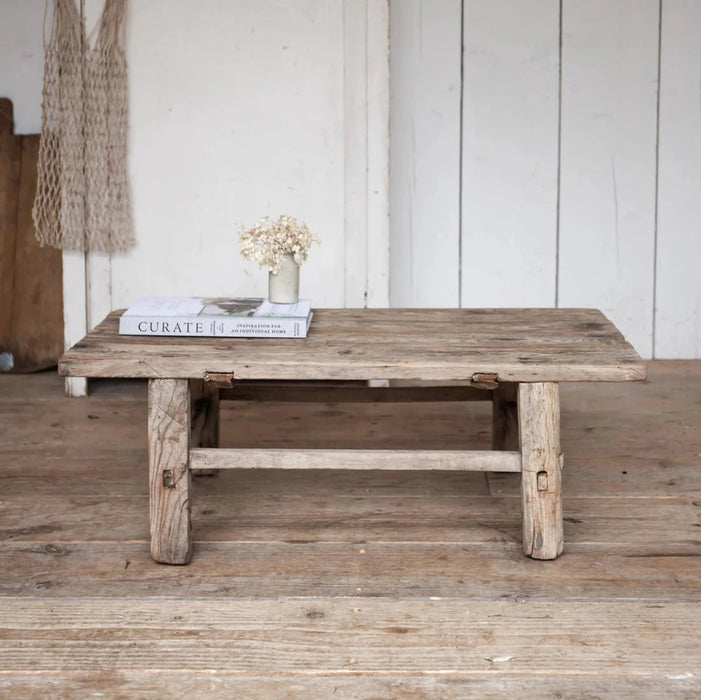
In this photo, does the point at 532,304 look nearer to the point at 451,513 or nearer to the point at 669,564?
the point at 451,513

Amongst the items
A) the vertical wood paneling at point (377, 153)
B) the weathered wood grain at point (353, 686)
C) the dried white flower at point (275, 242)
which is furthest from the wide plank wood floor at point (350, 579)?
the vertical wood paneling at point (377, 153)

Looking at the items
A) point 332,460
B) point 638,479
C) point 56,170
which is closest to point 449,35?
point 56,170

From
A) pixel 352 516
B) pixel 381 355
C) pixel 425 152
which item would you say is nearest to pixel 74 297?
pixel 425 152

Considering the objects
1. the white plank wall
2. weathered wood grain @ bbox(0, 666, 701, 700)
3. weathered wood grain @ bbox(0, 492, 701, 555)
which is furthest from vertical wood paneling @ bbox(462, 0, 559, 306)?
weathered wood grain @ bbox(0, 666, 701, 700)

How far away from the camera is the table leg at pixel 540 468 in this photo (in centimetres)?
190

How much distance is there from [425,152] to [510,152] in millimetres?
312

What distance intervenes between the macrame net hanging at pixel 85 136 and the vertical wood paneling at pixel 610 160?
62.3 inches

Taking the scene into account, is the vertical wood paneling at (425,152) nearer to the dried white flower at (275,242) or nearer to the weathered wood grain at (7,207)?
the weathered wood grain at (7,207)

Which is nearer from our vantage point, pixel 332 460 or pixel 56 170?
pixel 332 460

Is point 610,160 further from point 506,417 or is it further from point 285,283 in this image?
point 285,283

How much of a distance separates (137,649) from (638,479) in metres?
1.38

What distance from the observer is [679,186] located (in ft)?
12.2

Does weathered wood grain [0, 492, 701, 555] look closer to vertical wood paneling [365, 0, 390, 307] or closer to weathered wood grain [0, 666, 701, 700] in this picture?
weathered wood grain [0, 666, 701, 700]

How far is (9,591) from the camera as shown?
181 cm
